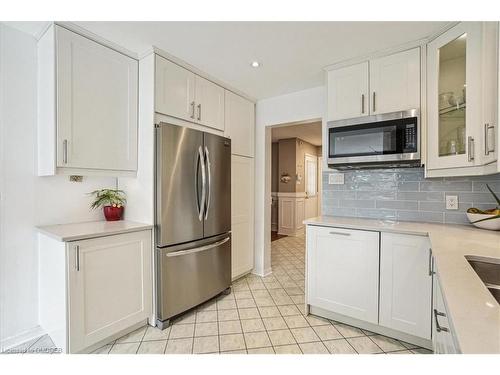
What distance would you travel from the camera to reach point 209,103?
8.50ft

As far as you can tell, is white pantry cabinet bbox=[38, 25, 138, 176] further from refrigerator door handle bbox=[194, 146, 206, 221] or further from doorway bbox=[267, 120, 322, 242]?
doorway bbox=[267, 120, 322, 242]

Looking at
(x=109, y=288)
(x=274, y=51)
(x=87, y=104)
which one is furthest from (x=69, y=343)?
(x=274, y=51)

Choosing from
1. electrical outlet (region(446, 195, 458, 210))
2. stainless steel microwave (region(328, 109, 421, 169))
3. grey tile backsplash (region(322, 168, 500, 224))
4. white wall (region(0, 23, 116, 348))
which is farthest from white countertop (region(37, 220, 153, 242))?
electrical outlet (region(446, 195, 458, 210))

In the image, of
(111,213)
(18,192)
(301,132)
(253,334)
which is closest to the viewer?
(18,192)

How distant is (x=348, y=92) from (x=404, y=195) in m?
1.08

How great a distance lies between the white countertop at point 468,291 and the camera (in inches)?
20.6

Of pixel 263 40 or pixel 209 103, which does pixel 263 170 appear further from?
pixel 263 40

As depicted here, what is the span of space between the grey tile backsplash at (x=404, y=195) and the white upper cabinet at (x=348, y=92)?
620 millimetres

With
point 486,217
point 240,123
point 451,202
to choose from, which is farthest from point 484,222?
point 240,123

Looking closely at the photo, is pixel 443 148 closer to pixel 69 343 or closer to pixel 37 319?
pixel 69 343

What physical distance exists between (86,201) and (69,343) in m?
1.13

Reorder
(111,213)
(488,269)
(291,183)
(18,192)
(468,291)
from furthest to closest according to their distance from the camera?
(291,183) < (111,213) < (18,192) < (488,269) < (468,291)

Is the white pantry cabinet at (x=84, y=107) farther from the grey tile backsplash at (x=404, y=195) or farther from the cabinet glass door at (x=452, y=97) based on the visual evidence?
the cabinet glass door at (x=452, y=97)

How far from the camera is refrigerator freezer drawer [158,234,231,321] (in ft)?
6.72
